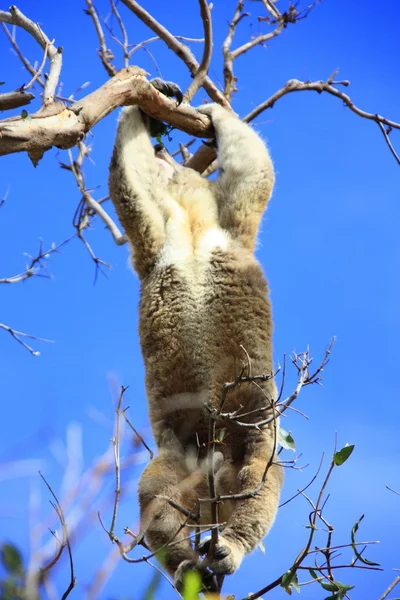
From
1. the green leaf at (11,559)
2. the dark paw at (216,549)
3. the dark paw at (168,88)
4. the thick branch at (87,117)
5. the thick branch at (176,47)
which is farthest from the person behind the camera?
the thick branch at (176,47)

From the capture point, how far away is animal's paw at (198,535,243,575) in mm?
4227

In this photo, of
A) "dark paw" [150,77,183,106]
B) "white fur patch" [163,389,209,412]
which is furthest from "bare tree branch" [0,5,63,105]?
"white fur patch" [163,389,209,412]

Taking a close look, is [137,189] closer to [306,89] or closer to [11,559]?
[306,89]

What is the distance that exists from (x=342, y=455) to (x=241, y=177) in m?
2.71

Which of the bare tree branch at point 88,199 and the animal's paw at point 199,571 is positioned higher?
the bare tree branch at point 88,199

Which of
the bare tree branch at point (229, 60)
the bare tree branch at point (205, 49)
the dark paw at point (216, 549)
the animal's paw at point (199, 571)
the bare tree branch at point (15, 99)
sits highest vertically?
the bare tree branch at point (229, 60)

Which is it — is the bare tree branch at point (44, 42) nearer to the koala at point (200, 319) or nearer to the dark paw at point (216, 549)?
the koala at point (200, 319)

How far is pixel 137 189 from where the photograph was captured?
570 cm

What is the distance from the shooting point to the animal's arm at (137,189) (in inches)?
223

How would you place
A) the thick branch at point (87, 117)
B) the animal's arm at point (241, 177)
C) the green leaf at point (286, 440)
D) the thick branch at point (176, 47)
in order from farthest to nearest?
the thick branch at point (176, 47) → the animal's arm at point (241, 177) → the green leaf at point (286, 440) → the thick branch at point (87, 117)

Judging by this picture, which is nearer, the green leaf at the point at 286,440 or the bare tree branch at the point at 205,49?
the green leaf at the point at 286,440

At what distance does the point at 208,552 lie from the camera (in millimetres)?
4117

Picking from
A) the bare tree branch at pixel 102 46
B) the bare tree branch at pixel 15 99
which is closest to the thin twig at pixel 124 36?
the bare tree branch at pixel 102 46

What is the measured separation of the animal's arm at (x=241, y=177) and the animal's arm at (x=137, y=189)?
53cm
